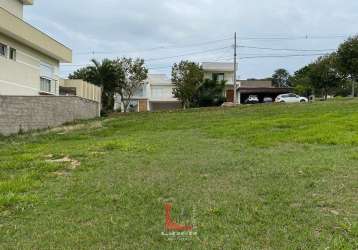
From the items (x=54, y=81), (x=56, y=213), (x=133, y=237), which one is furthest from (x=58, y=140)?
(x=54, y=81)

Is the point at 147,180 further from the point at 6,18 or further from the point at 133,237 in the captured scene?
the point at 6,18

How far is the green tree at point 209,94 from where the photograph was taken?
5378cm

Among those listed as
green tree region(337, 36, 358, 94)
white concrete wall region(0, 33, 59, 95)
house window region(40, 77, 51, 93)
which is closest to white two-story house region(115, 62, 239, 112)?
green tree region(337, 36, 358, 94)

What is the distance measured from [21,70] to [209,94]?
28.2m

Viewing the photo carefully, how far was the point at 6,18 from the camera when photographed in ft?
83.0

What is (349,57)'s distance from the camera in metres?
46.5

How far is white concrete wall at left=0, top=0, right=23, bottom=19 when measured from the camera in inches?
1222

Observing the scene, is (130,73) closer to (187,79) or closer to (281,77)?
(187,79)

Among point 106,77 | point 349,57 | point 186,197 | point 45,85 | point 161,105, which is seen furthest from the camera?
point 161,105

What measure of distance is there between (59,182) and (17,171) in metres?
1.98

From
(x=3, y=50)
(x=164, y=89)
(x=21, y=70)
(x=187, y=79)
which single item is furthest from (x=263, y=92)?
(x=3, y=50)

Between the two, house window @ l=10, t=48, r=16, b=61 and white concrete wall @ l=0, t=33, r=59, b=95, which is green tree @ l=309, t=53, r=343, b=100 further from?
house window @ l=10, t=48, r=16, b=61

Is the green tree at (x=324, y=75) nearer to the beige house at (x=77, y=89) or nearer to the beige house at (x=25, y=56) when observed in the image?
the beige house at (x=77, y=89)

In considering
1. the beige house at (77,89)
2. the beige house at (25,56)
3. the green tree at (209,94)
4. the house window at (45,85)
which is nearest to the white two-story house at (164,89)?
the green tree at (209,94)
